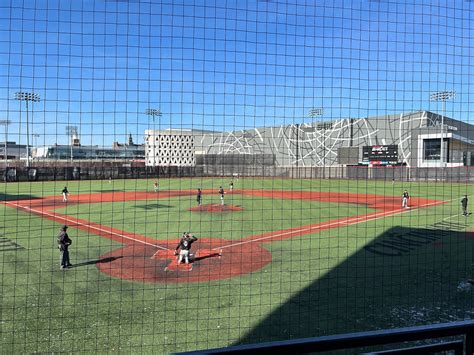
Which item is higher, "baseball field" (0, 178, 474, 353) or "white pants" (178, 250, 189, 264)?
"white pants" (178, 250, 189, 264)

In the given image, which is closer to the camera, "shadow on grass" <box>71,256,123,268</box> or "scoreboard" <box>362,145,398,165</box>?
"shadow on grass" <box>71,256,123,268</box>

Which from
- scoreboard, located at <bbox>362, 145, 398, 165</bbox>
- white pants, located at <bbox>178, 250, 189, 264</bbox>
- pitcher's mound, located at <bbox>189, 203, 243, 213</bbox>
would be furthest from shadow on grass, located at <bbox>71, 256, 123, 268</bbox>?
scoreboard, located at <bbox>362, 145, 398, 165</bbox>

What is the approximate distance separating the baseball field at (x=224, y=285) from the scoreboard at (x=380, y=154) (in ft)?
77.6

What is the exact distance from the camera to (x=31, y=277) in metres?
10.1

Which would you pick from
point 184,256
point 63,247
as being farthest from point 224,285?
point 63,247

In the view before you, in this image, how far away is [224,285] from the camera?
9.28 metres

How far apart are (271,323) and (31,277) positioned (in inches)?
261

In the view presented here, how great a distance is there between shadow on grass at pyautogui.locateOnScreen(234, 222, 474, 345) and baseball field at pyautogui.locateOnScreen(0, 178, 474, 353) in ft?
0.11

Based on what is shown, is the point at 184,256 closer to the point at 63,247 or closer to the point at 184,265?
the point at 184,265

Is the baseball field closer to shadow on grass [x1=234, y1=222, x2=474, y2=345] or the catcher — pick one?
shadow on grass [x1=234, y1=222, x2=474, y2=345]

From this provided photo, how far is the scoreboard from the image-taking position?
1581 inches

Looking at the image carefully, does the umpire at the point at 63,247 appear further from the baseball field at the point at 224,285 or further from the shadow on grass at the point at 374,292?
the shadow on grass at the point at 374,292

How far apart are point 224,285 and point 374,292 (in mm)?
3404

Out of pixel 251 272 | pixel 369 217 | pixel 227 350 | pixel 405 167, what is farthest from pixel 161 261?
pixel 405 167
